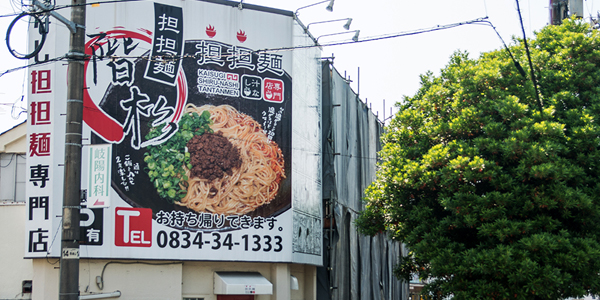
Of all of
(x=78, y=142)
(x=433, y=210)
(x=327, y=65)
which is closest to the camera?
(x=78, y=142)

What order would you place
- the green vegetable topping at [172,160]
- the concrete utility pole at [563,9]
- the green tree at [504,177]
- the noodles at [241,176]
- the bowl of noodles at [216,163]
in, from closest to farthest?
1. the green tree at [504,177]
2. the green vegetable topping at [172,160]
3. the bowl of noodles at [216,163]
4. the noodles at [241,176]
5. the concrete utility pole at [563,9]

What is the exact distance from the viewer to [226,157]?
1677 cm

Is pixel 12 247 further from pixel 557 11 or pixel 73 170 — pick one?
pixel 557 11

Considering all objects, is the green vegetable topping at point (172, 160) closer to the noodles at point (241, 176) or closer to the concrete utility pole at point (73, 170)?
the noodles at point (241, 176)

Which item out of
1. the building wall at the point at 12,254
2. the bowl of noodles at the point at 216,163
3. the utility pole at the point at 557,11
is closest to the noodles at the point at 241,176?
the bowl of noodles at the point at 216,163

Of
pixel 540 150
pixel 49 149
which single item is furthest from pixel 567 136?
pixel 49 149

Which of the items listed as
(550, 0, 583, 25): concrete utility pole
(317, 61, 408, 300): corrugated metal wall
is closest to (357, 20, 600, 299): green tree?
(317, 61, 408, 300): corrugated metal wall

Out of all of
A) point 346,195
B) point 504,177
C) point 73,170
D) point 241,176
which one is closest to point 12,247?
point 241,176

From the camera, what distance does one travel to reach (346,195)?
21.5m

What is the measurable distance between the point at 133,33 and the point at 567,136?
11.1m

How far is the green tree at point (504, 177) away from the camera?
1220 cm

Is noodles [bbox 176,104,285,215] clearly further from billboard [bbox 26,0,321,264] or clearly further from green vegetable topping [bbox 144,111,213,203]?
Result: green vegetable topping [bbox 144,111,213,203]

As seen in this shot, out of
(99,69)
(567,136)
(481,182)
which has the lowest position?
(481,182)

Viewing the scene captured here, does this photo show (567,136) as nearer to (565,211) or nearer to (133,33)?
(565,211)
